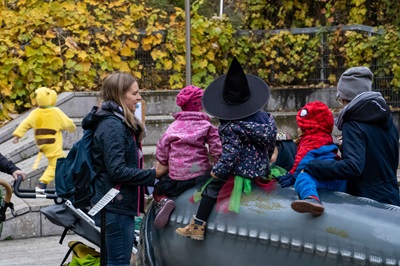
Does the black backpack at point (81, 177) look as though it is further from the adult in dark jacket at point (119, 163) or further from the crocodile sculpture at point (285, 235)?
the crocodile sculpture at point (285, 235)

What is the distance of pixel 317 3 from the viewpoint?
14.2m

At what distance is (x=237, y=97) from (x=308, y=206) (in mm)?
974

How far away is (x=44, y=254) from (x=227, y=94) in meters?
3.71

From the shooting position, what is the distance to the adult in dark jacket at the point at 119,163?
18.2 ft

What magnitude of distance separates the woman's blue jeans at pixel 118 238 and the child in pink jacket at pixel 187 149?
21 centimetres

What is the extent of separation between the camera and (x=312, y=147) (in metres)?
5.40

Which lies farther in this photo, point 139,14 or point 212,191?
point 139,14

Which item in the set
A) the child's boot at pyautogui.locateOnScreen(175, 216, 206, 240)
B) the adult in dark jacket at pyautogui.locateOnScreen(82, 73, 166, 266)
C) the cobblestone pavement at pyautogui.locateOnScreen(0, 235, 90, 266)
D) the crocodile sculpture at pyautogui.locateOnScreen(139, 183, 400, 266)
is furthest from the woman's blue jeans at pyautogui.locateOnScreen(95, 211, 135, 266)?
the cobblestone pavement at pyautogui.locateOnScreen(0, 235, 90, 266)

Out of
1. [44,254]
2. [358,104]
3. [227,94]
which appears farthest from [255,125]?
[44,254]

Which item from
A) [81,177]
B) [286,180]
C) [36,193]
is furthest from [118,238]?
[286,180]

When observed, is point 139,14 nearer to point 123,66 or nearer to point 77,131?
point 123,66

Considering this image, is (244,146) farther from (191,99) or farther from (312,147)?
(191,99)

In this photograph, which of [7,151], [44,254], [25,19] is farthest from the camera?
[25,19]

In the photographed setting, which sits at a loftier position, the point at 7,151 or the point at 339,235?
the point at 339,235
